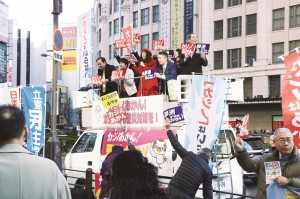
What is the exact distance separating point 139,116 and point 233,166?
2176 millimetres

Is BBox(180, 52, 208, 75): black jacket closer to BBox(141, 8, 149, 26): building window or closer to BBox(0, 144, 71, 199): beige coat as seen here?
BBox(0, 144, 71, 199): beige coat

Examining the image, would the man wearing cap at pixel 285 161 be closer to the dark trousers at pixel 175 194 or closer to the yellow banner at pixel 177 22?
the dark trousers at pixel 175 194

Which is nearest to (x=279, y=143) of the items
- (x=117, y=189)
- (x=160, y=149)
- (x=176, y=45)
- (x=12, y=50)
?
(x=117, y=189)

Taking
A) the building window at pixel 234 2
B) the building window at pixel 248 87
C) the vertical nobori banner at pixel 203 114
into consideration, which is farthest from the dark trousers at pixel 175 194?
the building window at pixel 234 2

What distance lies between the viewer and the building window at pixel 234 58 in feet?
127

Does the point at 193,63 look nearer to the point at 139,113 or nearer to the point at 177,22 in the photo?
the point at 139,113

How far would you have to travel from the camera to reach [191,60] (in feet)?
30.4

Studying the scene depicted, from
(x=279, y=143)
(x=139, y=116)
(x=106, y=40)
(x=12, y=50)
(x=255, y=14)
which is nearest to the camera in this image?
(x=279, y=143)

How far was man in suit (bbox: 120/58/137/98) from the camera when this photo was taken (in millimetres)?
9820

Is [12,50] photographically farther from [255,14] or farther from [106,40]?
[255,14]

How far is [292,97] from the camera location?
17.6 ft

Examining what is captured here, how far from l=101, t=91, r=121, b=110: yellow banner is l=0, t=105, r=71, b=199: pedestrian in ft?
20.1

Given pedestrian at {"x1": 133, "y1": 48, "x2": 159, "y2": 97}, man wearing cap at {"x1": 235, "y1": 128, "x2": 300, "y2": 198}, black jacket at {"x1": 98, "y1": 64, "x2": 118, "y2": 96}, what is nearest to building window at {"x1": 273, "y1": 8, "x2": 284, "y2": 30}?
black jacket at {"x1": 98, "y1": 64, "x2": 118, "y2": 96}

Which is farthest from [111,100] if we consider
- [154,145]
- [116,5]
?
[116,5]
